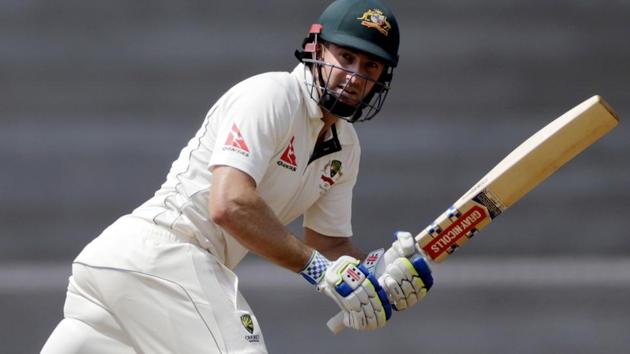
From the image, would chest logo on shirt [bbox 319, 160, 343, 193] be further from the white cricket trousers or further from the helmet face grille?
the white cricket trousers

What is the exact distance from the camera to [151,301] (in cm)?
237

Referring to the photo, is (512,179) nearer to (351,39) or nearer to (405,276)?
(405,276)

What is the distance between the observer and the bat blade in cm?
255

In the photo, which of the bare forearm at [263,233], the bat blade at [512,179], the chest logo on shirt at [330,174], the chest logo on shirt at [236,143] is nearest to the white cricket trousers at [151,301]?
the bare forearm at [263,233]

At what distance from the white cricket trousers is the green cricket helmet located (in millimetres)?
413

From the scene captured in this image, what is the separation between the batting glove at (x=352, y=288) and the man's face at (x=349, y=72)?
1.16 feet

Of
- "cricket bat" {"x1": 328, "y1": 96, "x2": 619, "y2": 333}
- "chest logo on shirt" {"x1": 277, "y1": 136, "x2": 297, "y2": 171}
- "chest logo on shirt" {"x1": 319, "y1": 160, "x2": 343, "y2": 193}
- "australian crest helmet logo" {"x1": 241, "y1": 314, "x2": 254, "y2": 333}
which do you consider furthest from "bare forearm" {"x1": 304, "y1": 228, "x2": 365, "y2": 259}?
"australian crest helmet logo" {"x1": 241, "y1": 314, "x2": 254, "y2": 333}

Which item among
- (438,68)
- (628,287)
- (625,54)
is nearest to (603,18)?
(625,54)

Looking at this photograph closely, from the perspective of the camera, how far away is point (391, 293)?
250 cm

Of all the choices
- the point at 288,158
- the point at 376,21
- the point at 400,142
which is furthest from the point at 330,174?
the point at 400,142

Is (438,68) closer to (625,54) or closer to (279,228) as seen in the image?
(625,54)

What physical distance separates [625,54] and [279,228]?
1730 mm

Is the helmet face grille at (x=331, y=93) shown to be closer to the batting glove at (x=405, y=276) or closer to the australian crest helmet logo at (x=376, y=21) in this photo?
the australian crest helmet logo at (x=376, y=21)

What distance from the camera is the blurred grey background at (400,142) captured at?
145 inches
